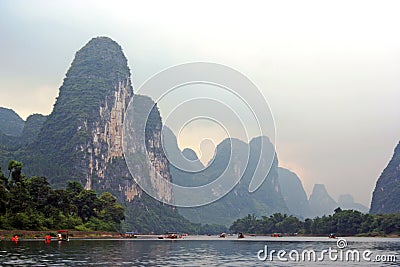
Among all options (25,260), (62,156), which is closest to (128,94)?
(62,156)

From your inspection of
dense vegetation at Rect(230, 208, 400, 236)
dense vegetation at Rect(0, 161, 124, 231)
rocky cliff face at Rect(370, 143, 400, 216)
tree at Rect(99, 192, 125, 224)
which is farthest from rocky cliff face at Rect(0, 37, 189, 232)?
rocky cliff face at Rect(370, 143, 400, 216)

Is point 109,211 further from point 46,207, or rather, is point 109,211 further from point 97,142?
point 97,142

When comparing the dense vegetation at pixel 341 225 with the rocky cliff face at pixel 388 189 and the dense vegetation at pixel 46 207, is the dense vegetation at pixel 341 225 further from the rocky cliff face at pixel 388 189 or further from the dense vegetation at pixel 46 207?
the rocky cliff face at pixel 388 189

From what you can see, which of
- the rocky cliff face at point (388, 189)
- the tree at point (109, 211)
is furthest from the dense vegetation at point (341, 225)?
the rocky cliff face at point (388, 189)

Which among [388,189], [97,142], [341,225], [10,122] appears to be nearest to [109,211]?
[341,225]

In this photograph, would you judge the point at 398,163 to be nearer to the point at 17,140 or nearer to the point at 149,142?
the point at 149,142
